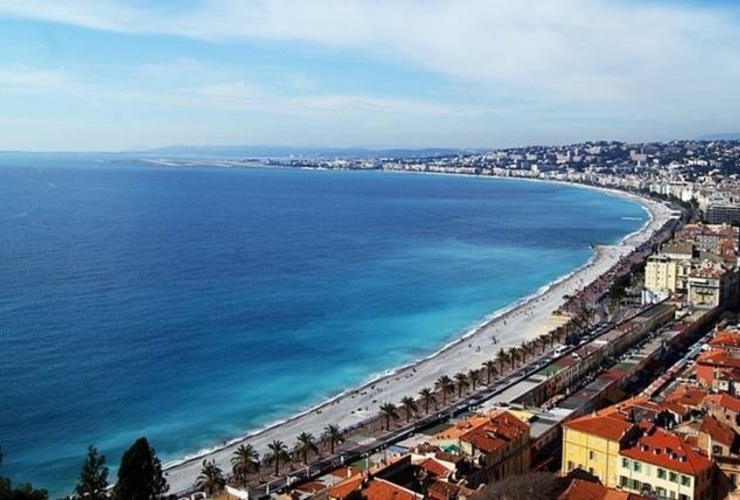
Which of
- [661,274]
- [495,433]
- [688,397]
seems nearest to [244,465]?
[495,433]

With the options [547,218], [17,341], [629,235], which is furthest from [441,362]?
[547,218]

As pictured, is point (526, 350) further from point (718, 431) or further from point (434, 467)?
point (434, 467)

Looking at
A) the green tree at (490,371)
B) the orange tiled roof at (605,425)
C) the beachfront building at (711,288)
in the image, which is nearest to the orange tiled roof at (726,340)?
the green tree at (490,371)

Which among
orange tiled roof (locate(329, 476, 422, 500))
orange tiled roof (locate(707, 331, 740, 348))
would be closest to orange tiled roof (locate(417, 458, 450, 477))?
orange tiled roof (locate(329, 476, 422, 500))

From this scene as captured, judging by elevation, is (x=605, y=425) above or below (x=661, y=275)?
above

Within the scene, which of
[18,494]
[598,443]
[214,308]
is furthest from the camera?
[214,308]

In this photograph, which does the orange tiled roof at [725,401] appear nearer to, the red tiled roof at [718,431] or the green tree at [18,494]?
the red tiled roof at [718,431]

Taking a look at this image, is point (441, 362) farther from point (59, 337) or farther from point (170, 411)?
point (59, 337)
